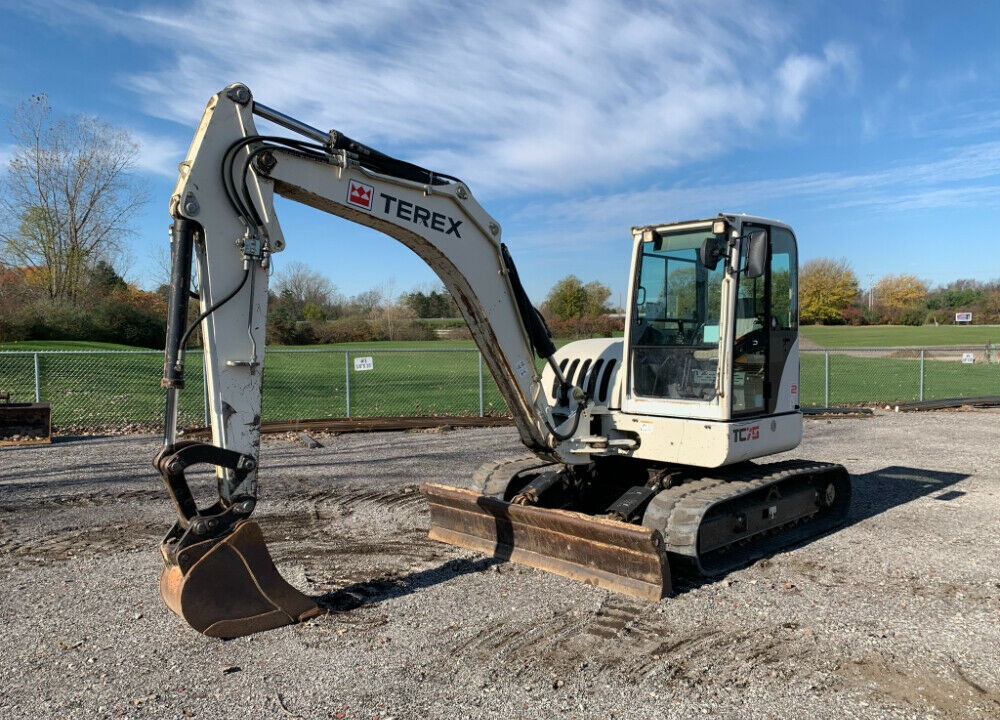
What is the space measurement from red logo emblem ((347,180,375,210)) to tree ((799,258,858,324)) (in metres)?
69.5

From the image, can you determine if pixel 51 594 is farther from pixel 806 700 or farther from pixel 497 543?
pixel 806 700

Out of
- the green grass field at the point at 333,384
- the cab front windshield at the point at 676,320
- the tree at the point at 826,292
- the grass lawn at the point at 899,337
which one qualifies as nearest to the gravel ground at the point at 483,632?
the cab front windshield at the point at 676,320

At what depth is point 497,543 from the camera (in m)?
6.69

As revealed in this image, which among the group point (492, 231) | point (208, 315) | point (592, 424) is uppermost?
point (492, 231)

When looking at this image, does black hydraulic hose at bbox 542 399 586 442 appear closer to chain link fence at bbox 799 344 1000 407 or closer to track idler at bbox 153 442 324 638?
track idler at bbox 153 442 324 638

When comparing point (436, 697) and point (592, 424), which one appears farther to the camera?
point (592, 424)

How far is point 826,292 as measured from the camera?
238ft

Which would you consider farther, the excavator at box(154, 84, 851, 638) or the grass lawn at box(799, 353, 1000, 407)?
the grass lawn at box(799, 353, 1000, 407)

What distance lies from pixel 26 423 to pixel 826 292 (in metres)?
71.9

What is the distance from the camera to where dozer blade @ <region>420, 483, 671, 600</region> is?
5.60m

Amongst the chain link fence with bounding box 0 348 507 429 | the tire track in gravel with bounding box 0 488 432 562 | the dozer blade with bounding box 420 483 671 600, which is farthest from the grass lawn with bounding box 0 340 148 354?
the dozer blade with bounding box 420 483 671 600

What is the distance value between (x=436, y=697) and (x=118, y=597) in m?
2.91

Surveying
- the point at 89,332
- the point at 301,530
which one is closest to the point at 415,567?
the point at 301,530

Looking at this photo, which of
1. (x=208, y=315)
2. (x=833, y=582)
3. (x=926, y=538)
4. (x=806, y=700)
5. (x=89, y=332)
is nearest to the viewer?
(x=806, y=700)
